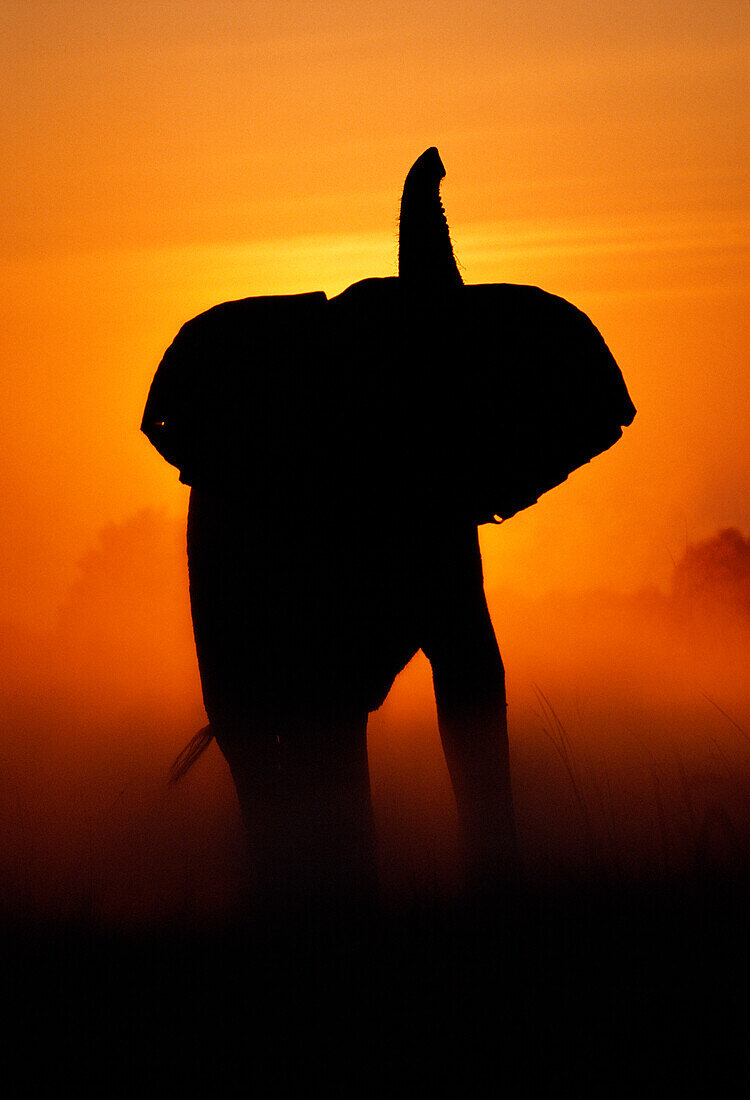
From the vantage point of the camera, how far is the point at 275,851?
398cm

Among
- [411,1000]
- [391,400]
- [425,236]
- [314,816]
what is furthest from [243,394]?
[411,1000]

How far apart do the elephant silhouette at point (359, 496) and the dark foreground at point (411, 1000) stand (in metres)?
0.21

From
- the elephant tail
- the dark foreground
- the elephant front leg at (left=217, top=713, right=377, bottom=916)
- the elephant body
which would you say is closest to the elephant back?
the elephant body

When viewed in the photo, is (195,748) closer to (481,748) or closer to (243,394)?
(481,748)

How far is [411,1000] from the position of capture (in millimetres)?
3584

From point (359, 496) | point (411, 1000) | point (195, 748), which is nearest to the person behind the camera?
point (411, 1000)

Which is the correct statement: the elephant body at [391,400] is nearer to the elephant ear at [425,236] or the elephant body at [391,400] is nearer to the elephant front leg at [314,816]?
the elephant ear at [425,236]

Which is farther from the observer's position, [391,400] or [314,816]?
[314,816]

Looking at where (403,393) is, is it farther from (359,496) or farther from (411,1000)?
(411,1000)

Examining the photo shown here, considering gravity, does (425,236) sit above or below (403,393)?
above

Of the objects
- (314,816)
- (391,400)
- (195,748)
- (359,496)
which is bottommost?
(314,816)

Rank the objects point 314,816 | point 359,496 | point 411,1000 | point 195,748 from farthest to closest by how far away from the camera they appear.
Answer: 1. point 195,748
2. point 314,816
3. point 359,496
4. point 411,1000

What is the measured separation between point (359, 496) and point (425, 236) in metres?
0.73

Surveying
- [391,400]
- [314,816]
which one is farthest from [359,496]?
[314,816]
